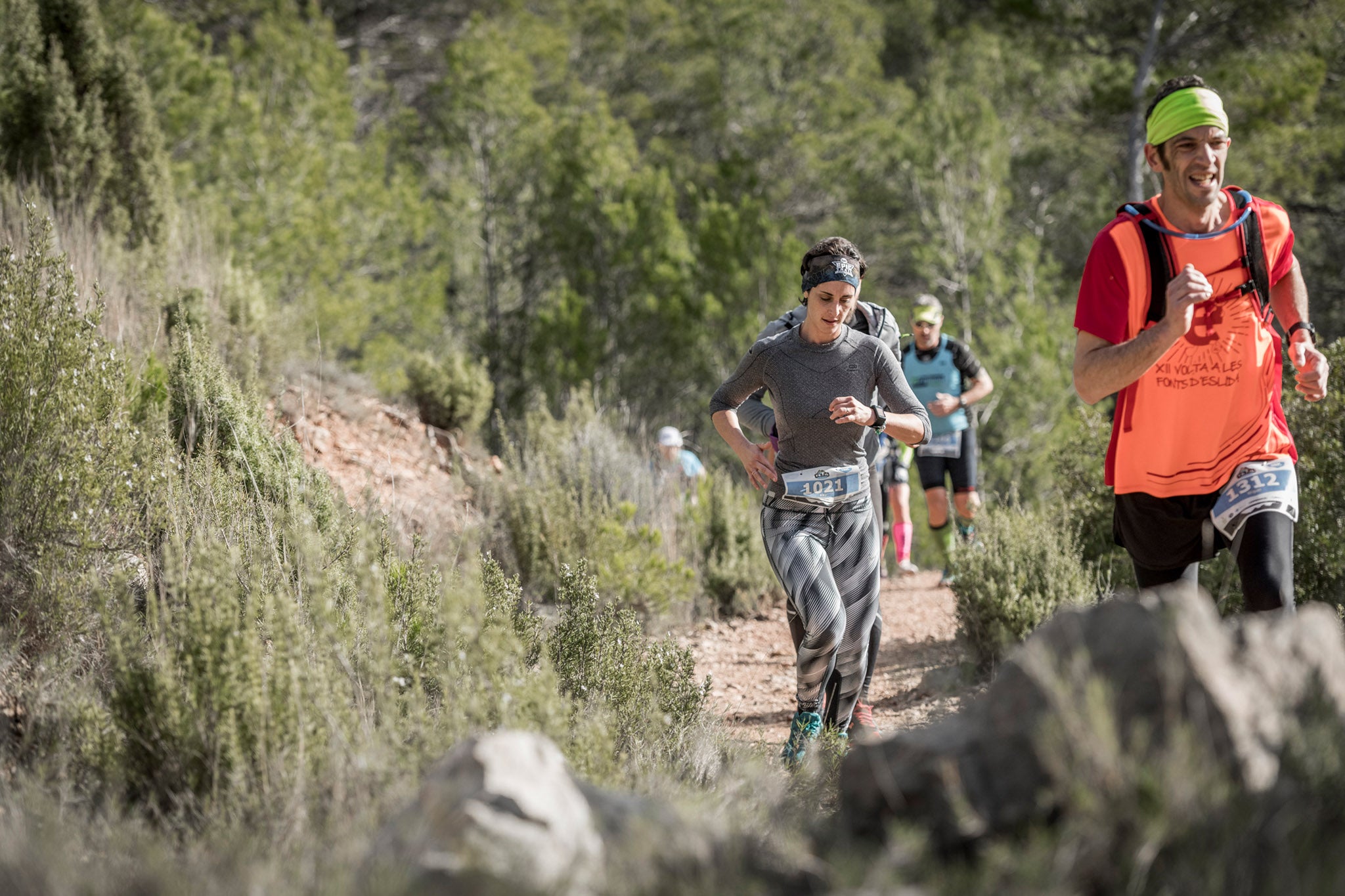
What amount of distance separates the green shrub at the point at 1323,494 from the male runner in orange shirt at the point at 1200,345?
2312mm

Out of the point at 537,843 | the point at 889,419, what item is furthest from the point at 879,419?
the point at 537,843

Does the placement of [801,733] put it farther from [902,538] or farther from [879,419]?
[902,538]

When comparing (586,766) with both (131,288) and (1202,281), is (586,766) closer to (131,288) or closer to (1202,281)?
(1202,281)

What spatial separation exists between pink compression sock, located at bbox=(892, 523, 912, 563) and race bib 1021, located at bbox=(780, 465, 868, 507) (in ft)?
13.2

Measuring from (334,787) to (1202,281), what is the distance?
229cm

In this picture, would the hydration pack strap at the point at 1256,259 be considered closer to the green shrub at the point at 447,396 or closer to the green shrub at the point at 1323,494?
the green shrub at the point at 1323,494

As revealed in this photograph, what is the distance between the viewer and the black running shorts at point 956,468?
22.9 ft

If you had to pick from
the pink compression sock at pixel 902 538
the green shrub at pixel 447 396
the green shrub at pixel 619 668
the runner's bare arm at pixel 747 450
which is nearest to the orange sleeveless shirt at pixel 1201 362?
the runner's bare arm at pixel 747 450

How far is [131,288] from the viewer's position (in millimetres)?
6688

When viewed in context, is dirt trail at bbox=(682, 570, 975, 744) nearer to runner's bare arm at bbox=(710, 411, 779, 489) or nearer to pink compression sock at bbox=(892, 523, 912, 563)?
pink compression sock at bbox=(892, 523, 912, 563)

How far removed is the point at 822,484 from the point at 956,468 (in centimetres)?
373

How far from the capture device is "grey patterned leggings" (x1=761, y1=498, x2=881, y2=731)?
11.2ft

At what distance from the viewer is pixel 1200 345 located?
2.86 meters

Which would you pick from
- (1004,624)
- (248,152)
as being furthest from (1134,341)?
(248,152)
